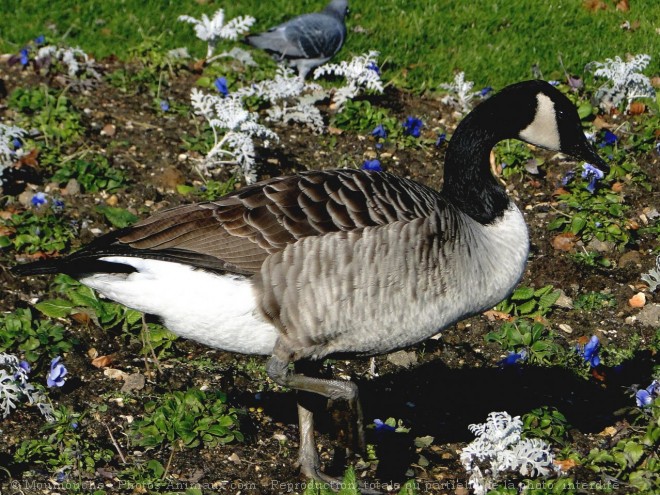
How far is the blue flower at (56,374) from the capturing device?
15.6 feet

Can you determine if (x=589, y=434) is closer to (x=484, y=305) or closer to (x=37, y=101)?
(x=484, y=305)

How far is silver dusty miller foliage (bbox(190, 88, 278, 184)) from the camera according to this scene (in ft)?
21.3

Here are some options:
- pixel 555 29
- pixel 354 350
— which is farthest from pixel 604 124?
pixel 354 350

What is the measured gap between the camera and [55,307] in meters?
5.43

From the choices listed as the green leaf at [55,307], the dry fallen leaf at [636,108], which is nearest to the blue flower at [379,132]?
the dry fallen leaf at [636,108]

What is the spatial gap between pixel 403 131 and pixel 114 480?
12.9ft

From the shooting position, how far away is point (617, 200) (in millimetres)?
6598

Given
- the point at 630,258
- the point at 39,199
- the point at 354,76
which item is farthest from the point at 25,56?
the point at 630,258

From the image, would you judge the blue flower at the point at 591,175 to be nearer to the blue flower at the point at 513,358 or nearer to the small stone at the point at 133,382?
the blue flower at the point at 513,358

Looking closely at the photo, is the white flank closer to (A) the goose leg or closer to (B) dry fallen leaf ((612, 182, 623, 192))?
(A) the goose leg

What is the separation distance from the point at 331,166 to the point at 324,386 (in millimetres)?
2930

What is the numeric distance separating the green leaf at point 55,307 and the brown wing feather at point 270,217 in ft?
3.81

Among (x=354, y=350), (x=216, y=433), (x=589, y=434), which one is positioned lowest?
(x=589, y=434)

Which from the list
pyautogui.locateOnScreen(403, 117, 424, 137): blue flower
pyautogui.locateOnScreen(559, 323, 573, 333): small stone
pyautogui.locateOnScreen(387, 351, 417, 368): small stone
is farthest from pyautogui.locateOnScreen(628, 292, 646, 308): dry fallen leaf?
pyautogui.locateOnScreen(403, 117, 424, 137): blue flower
